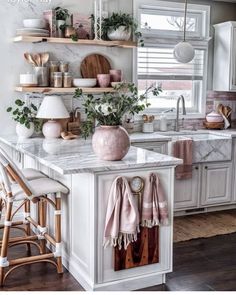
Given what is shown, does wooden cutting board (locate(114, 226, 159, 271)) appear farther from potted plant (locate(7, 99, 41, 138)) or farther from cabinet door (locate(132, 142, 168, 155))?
potted plant (locate(7, 99, 41, 138))

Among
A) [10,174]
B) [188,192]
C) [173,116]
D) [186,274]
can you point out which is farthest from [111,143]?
[173,116]

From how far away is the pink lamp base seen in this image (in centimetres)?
441

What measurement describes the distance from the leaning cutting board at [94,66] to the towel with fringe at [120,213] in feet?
7.08

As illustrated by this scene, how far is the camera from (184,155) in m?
4.64

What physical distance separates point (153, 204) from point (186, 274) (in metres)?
0.72

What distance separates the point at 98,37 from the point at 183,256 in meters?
2.41

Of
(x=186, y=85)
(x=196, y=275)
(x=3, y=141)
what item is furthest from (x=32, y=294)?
(x=186, y=85)

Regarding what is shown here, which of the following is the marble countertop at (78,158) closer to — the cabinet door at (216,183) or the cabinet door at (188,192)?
the cabinet door at (188,192)

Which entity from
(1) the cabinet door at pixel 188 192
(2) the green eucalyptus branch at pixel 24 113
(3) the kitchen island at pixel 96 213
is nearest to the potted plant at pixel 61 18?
(2) the green eucalyptus branch at pixel 24 113

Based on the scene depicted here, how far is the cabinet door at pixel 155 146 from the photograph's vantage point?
4578 mm

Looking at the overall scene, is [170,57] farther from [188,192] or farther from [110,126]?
[110,126]

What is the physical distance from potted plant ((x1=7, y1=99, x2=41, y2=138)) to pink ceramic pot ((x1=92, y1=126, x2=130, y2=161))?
1.53m

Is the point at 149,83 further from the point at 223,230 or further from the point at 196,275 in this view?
the point at 196,275

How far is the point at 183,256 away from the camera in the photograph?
374 centimetres
